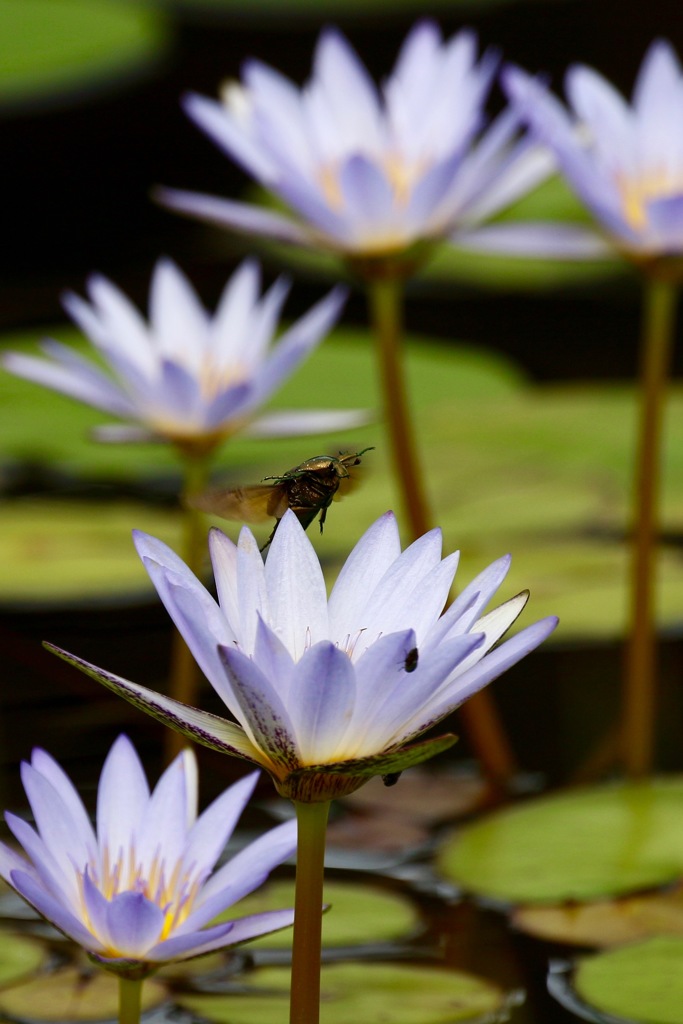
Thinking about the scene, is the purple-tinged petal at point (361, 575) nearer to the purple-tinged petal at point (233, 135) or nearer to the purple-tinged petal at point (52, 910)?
the purple-tinged petal at point (52, 910)

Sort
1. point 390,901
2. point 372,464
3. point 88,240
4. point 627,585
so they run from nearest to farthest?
point 390,901 < point 627,585 < point 372,464 < point 88,240

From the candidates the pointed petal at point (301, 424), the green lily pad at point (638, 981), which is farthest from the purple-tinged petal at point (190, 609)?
the pointed petal at point (301, 424)

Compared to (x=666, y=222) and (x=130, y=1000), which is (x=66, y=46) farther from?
(x=130, y=1000)

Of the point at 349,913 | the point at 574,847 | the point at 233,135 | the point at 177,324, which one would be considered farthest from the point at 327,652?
the point at 233,135

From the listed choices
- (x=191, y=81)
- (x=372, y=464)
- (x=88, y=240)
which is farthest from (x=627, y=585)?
(x=191, y=81)

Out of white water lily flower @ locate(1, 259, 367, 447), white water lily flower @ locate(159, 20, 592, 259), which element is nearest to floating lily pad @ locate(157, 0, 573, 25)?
white water lily flower @ locate(159, 20, 592, 259)

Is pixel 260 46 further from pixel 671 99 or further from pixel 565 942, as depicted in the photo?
pixel 565 942

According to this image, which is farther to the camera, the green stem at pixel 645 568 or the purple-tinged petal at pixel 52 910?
the green stem at pixel 645 568
